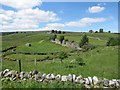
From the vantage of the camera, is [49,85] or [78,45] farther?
[78,45]

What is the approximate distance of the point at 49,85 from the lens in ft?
61.3

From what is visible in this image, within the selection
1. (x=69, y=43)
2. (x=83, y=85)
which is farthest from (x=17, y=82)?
(x=69, y=43)

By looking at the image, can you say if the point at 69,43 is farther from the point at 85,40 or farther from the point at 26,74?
the point at 26,74

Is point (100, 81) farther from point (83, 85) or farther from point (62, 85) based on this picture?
point (62, 85)

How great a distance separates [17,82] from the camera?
20250 mm

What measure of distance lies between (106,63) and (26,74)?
1277cm

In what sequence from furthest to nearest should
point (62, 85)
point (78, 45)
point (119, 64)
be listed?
point (78, 45) → point (119, 64) → point (62, 85)

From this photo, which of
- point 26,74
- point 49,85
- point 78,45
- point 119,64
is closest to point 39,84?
point 49,85

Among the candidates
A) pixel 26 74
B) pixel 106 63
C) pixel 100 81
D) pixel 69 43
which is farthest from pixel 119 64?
pixel 69 43

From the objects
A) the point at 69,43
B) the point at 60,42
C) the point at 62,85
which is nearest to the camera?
the point at 62,85

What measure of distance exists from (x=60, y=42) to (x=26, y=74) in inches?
4038

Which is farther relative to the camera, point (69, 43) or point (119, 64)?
point (69, 43)

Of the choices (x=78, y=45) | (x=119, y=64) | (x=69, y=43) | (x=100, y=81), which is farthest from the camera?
(x=69, y=43)

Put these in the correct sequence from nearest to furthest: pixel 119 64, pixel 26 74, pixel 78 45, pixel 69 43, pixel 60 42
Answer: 1. pixel 26 74
2. pixel 119 64
3. pixel 78 45
4. pixel 69 43
5. pixel 60 42
